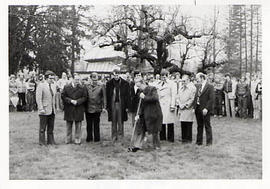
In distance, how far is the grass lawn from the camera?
6039 millimetres

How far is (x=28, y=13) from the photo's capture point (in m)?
8.17

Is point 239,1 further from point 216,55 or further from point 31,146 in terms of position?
point 216,55

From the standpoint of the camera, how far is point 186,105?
8.02 metres

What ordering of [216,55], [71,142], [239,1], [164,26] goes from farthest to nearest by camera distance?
[216,55] < [164,26] < [71,142] < [239,1]

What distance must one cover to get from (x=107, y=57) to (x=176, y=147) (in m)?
6.34

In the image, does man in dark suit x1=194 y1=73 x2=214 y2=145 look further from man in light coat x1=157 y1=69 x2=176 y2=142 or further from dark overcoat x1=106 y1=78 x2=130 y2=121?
dark overcoat x1=106 y1=78 x2=130 y2=121

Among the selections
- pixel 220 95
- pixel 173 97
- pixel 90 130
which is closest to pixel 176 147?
pixel 173 97

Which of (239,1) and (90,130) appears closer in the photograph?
(239,1)

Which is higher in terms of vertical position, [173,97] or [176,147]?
[173,97]

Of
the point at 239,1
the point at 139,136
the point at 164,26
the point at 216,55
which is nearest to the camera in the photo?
the point at 239,1

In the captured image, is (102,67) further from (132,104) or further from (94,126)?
(94,126)

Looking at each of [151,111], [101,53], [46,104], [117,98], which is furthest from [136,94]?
[101,53]

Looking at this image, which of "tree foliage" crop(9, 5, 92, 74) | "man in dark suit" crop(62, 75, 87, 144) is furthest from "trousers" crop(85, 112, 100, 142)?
"tree foliage" crop(9, 5, 92, 74)

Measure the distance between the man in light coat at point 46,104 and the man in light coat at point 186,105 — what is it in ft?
9.80
